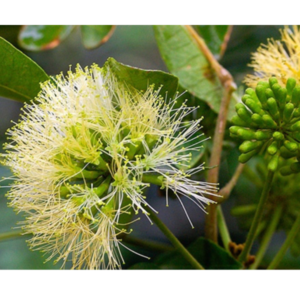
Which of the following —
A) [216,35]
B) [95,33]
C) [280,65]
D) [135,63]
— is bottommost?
[280,65]

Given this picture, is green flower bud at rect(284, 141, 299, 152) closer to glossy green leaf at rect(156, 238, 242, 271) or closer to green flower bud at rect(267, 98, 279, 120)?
green flower bud at rect(267, 98, 279, 120)

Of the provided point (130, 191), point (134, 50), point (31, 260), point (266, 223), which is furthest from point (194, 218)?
point (134, 50)

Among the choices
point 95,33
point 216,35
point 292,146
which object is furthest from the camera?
point 95,33

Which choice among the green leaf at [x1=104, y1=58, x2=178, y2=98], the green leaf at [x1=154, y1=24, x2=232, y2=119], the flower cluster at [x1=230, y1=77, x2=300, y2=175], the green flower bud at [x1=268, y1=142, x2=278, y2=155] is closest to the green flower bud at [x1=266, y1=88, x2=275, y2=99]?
the flower cluster at [x1=230, y1=77, x2=300, y2=175]

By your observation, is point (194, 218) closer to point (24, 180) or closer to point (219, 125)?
point (219, 125)

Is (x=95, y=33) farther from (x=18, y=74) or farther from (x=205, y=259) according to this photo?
(x=205, y=259)

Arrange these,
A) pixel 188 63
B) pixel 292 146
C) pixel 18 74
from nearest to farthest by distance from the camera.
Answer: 1. pixel 292 146
2. pixel 18 74
3. pixel 188 63

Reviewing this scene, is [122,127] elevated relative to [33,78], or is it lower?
lower

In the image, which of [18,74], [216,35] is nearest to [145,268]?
[18,74]

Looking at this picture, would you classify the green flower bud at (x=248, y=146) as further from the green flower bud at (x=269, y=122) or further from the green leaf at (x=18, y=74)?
the green leaf at (x=18, y=74)
